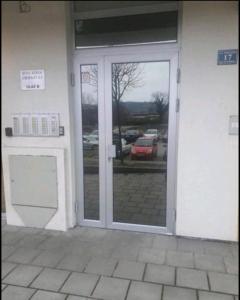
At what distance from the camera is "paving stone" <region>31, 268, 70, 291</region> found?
204 centimetres

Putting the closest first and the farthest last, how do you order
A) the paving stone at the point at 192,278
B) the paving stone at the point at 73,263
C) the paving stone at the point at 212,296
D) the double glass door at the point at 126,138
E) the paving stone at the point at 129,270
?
1. the paving stone at the point at 212,296
2. the paving stone at the point at 192,278
3. the paving stone at the point at 129,270
4. the paving stone at the point at 73,263
5. the double glass door at the point at 126,138

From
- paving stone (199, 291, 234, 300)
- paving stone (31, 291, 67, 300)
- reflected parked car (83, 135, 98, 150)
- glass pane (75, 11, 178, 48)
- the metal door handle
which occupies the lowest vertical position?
paving stone (31, 291, 67, 300)

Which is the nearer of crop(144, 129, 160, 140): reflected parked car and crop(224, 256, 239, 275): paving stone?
crop(224, 256, 239, 275): paving stone

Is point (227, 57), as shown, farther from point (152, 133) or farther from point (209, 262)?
point (209, 262)

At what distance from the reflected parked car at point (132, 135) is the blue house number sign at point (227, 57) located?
945 millimetres

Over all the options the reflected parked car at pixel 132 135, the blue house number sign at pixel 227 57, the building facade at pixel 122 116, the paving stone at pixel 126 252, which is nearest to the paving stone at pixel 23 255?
the building facade at pixel 122 116

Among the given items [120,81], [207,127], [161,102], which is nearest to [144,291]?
[207,127]

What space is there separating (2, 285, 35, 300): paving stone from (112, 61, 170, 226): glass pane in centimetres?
116

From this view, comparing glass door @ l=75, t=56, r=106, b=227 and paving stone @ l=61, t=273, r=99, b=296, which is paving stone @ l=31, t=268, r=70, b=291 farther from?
glass door @ l=75, t=56, r=106, b=227

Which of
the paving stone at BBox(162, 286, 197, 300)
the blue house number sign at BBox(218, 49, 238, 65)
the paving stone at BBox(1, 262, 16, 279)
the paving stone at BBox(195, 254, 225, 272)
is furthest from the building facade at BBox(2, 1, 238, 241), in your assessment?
the paving stone at BBox(162, 286, 197, 300)

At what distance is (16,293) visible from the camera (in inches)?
77.9

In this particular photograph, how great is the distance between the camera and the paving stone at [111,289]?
1.94 meters

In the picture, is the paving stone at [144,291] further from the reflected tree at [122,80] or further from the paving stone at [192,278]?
the reflected tree at [122,80]

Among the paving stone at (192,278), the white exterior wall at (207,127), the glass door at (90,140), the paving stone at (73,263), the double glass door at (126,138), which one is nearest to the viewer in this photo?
the paving stone at (192,278)
